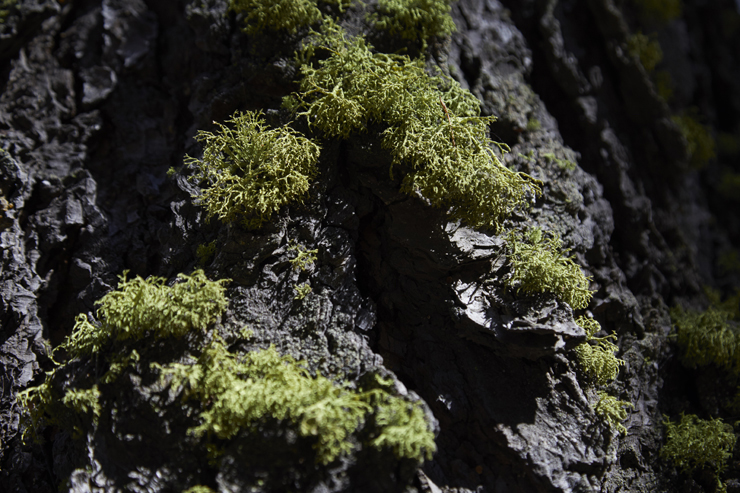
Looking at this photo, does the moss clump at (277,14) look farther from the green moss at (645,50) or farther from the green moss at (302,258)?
the green moss at (645,50)

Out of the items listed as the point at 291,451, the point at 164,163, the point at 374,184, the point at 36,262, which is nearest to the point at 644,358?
the point at 374,184

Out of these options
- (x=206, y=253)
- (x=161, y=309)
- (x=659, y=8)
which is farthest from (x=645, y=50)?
(x=161, y=309)

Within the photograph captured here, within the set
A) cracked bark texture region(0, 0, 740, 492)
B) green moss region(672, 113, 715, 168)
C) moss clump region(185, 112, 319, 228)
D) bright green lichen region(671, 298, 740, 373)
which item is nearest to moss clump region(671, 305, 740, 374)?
bright green lichen region(671, 298, 740, 373)

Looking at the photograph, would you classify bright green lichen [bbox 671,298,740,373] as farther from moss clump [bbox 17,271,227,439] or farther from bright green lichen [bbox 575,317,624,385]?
moss clump [bbox 17,271,227,439]

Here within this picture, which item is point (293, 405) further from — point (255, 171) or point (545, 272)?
point (545, 272)

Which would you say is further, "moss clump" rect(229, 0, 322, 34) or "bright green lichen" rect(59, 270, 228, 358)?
"moss clump" rect(229, 0, 322, 34)

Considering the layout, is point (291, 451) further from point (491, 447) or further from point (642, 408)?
point (642, 408)

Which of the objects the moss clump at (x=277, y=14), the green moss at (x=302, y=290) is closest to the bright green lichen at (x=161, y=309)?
the green moss at (x=302, y=290)
